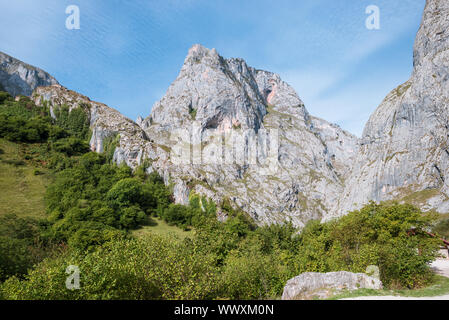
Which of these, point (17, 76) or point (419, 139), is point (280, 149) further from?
point (17, 76)

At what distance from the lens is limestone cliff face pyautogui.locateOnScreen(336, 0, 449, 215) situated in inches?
4252

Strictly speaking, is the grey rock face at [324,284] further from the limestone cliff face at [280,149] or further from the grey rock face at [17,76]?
the grey rock face at [17,76]

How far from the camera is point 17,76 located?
163000 millimetres

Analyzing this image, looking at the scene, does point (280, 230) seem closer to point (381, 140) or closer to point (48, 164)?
point (48, 164)

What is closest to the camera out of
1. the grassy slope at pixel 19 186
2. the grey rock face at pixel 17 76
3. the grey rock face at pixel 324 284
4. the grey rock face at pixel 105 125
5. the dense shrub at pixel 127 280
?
the dense shrub at pixel 127 280

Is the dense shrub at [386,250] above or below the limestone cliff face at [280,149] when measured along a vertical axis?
below

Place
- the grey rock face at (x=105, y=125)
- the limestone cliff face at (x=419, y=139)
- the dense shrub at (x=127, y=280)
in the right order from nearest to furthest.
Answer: the dense shrub at (x=127, y=280), the grey rock face at (x=105, y=125), the limestone cliff face at (x=419, y=139)

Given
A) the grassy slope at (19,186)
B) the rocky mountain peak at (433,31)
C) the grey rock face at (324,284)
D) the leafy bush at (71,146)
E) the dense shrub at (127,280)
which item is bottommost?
the grey rock face at (324,284)

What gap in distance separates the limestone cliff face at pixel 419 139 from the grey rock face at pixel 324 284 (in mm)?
108663

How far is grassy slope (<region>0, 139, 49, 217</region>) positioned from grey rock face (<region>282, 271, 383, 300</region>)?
196 feet

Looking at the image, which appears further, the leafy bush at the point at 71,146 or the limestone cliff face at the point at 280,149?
the limestone cliff face at the point at 280,149

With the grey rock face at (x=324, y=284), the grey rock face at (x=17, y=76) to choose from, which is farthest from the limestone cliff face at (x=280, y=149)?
the grey rock face at (x=324, y=284)

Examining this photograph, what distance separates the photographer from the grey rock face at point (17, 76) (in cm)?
15600

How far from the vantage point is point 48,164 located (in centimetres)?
7331
